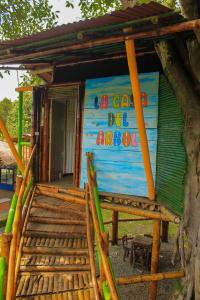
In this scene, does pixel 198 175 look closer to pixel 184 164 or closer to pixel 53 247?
pixel 184 164

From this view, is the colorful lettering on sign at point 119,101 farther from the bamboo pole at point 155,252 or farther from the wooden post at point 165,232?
the wooden post at point 165,232

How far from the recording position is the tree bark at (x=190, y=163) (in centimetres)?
461

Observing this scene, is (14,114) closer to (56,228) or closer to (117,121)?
(117,121)

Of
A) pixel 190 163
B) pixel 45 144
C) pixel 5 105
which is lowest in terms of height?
pixel 190 163

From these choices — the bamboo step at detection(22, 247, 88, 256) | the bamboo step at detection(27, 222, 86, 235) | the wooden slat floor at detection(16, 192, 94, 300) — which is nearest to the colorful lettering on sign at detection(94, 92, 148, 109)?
the wooden slat floor at detection(16, 192, 94, 300)

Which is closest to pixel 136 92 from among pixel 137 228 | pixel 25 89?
pixel 25 89

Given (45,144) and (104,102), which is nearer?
(104,102)

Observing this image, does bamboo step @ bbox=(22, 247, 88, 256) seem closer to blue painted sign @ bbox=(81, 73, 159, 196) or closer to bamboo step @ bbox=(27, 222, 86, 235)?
bamboo step @ bbox=(27, 222, 86, 235)

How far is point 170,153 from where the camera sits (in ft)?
18.7

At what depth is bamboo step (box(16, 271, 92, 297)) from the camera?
429 cm

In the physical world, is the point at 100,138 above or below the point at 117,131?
below

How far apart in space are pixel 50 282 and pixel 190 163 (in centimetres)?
308

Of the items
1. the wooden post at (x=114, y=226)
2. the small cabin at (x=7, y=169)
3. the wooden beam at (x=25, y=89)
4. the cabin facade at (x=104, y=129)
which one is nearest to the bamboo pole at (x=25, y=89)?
the wooden beam at (x=25, y=89)

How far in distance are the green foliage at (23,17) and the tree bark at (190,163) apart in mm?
6685
